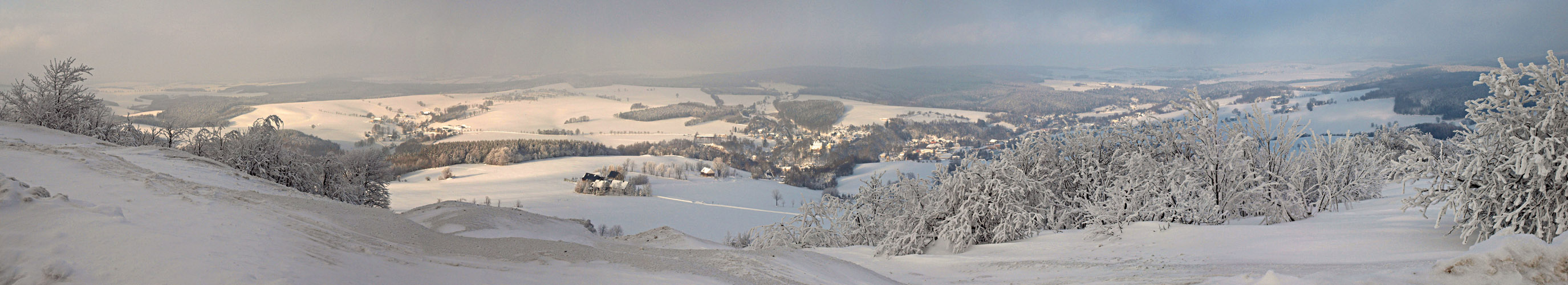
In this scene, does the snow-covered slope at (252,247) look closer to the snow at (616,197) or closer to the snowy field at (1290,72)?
the snow at (616,197)

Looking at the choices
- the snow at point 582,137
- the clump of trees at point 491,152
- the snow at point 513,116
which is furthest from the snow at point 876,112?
the clump of trees at point 491,152

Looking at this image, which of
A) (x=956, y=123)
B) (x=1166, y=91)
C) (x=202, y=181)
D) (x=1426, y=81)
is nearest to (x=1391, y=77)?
(x=1426, y=81)

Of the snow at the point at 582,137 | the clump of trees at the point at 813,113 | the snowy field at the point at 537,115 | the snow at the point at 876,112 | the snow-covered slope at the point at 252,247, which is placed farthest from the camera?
the clump of trees at the point at 813,113

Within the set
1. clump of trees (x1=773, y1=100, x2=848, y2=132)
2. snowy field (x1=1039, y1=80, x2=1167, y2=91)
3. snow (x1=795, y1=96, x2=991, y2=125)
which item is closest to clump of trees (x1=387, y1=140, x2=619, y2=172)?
clump of trees (x1=773, y1=100, x2=848, y2=132)

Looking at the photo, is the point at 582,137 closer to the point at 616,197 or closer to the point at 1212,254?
the point at 616,197

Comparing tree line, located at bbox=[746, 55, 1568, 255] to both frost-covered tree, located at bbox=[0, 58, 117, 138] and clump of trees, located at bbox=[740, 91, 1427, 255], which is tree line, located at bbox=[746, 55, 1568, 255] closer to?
clump of trees, located at bbox=[740, 91, 1427, 255]

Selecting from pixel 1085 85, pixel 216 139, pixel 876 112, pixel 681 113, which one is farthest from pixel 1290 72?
pixel 216 139
